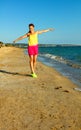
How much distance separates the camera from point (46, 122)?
5793 mm

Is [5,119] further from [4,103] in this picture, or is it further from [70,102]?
[70,102]

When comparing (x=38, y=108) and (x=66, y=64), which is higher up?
(x=38, y=108)

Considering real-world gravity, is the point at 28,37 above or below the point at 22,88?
above

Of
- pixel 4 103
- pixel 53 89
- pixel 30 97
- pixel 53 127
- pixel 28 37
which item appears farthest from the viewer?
pixel 28 37

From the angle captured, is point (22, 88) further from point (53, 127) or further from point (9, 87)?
point (53, 127)

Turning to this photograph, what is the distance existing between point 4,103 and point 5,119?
1.19m

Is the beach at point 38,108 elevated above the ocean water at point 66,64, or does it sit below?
above

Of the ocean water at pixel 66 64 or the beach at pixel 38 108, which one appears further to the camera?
the ocean water at pixel 66 64

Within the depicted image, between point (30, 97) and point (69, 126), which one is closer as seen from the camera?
point (69, 126)

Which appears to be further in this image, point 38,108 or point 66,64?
point 66,64

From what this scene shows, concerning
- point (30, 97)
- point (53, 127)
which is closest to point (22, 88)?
point (30, 97)

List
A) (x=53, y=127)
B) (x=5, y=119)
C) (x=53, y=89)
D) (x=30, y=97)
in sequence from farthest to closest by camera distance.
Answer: (x=53, y=89) < (x=30, y=97) < (x=5, y=119) < (x=53, y=127)

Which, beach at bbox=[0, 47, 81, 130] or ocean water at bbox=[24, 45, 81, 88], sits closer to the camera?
beach at bbox=[0, 47, 81, 130]

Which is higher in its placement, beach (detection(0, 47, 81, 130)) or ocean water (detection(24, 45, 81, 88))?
beach (detection(0, 47, 81, 130))
